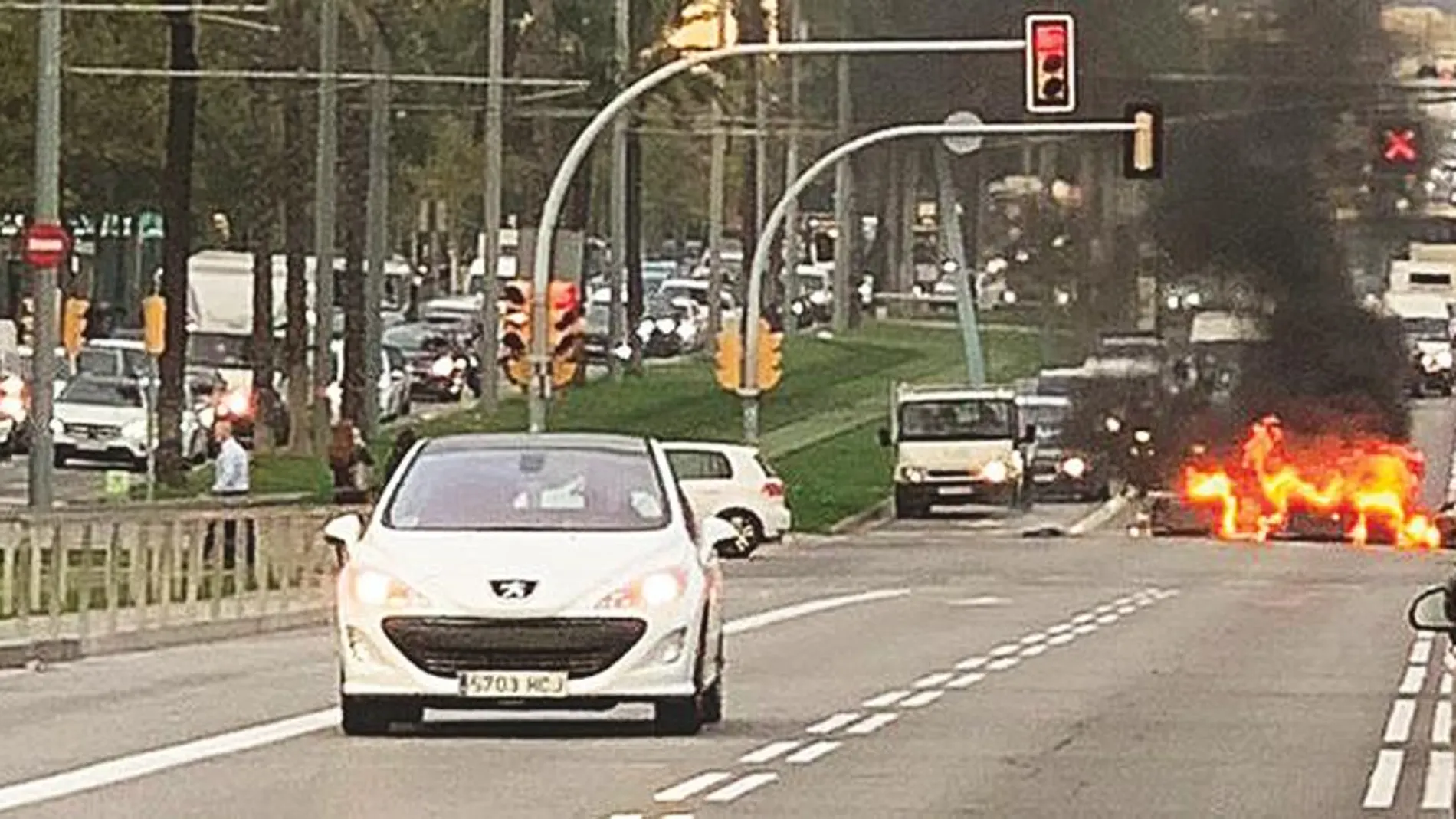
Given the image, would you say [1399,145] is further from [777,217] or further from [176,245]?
[176,245]

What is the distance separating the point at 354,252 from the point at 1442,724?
43.6 m

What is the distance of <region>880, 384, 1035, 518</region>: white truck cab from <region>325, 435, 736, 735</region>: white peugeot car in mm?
50517

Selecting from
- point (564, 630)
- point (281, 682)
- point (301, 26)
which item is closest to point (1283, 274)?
point (301, 26)

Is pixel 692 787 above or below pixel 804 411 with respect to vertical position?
above

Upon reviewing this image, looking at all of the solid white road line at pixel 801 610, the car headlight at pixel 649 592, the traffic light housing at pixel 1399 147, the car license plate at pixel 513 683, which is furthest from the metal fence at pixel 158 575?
the traffic light housing at pixel 1399 147

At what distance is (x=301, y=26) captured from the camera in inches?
2598

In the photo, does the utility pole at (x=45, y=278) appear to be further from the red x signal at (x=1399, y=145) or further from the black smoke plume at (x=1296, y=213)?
the black smoke plume at (x=1296, y=213)

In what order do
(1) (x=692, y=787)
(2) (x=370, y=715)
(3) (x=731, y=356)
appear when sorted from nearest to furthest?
1. (1) (x=692, y=787)
2. (2) (x=370, y=715)
3. (3) (x=731, y=356)

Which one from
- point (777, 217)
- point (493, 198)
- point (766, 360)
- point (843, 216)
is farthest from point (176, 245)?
point (843, 216)

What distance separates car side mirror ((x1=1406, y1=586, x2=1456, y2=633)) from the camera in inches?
516

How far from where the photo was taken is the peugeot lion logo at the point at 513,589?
70.1 ft

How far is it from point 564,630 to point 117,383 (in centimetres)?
4747

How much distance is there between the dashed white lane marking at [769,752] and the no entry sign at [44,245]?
843 inches

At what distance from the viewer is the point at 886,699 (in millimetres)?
26328
